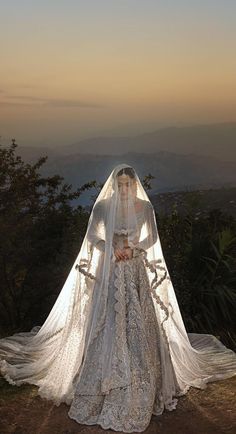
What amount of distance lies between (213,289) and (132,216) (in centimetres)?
318

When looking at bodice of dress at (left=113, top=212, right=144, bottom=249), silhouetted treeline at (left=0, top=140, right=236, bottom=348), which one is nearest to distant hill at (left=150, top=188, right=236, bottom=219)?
silhouetted treeline at (left=0, top=140, right=236, bottom=348)

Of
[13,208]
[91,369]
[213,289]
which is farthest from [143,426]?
[13,208]

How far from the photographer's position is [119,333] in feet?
16.0

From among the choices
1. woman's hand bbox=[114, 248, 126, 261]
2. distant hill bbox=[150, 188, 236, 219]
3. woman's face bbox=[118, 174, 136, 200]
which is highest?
distant hill bbox=[150, 188, 236, 219]

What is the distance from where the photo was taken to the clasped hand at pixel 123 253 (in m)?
5.14

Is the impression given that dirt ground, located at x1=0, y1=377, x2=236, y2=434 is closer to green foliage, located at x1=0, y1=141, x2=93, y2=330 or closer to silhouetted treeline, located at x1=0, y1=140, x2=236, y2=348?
silhouetted treeline, located at x1=0, y1=140, x2=236, y2=348

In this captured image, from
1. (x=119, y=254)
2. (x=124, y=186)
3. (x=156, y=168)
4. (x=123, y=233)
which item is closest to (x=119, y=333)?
(x=119, y=254)

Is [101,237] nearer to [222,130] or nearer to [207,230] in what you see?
[207,230]

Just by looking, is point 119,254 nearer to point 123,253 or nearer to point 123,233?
point 123,253

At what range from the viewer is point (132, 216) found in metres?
5.21

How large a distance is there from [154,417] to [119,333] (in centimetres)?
77

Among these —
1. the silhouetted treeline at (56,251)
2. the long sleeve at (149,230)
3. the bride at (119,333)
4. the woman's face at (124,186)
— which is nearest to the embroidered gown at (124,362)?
the bride at (119,333)

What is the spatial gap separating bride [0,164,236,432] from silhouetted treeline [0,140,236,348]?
84.8 inches

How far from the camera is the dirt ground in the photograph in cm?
468
